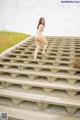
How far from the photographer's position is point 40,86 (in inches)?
200

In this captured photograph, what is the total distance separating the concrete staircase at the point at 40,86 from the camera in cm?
440

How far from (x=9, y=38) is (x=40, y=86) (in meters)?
4.02

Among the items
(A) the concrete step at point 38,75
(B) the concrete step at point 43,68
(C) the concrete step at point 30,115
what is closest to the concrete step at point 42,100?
(C) the concrete step at point 30,115

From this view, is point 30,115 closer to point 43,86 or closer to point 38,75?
point 43,86

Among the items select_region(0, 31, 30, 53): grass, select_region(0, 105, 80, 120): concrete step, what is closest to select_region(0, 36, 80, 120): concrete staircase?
→ select_region(0, 105, 80, 120): concrete step

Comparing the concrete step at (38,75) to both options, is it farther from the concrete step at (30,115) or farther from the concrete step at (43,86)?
the concrete step at (30,115)

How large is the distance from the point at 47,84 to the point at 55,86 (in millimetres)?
244

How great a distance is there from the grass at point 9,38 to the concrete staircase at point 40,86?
0.70m

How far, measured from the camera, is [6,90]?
5.20 m

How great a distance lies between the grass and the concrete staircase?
0.70 metres

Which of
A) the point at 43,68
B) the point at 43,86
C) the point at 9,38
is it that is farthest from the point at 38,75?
the point at 9,38

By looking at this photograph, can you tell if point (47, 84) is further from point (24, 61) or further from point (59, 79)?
point (24, 61)

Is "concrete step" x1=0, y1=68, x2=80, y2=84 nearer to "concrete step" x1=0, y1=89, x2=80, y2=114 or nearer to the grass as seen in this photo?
"concrete step" x1=0, y1=89, x2=80, y2=114

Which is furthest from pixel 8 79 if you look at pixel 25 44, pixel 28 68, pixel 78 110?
pixel 25 44
